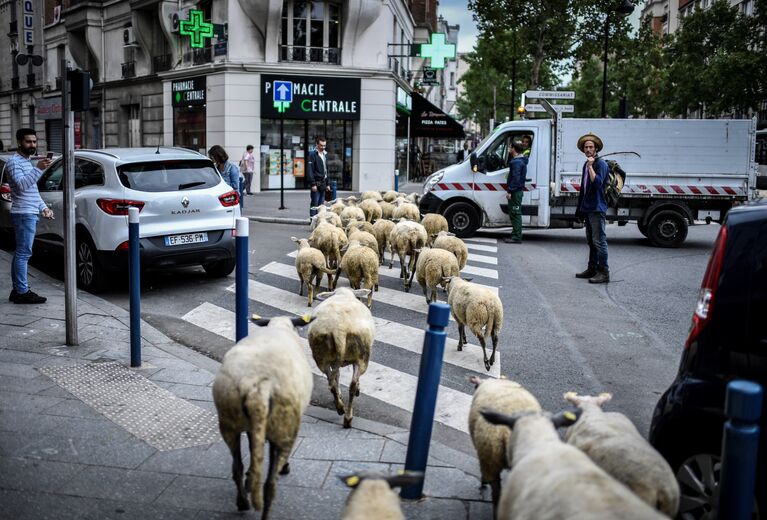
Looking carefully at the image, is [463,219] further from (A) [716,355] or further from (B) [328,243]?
(A) [716,355]

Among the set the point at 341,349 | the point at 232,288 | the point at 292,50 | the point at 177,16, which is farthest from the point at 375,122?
the point at 341,349

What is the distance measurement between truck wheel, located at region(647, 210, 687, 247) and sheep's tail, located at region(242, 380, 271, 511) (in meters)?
13.7

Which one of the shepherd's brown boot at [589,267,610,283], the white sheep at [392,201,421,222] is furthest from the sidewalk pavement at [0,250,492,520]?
the white sheep at [392,201,421,222]

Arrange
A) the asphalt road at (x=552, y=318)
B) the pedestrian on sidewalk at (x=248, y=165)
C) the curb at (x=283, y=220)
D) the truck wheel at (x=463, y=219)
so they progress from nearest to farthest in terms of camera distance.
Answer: the asphalt road at (x=552, y=318) → the truck wheel at (x=463, y=219) → the curb at (x=283, y=220) → the pedestrian on sidewalk at (x=248, y=165)

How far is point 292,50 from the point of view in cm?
2919

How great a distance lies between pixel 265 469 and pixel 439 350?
1429 mm

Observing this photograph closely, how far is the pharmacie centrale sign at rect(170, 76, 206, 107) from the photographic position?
30.1m

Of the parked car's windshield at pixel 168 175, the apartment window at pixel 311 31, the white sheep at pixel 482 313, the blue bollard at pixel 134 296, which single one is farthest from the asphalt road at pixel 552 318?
the apartment window at pixel 311 31

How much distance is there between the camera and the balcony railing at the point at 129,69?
35.0 meters

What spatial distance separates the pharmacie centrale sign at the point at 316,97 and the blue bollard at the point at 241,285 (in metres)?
23.6

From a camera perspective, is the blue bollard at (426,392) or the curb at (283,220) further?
the curb at (283,220)

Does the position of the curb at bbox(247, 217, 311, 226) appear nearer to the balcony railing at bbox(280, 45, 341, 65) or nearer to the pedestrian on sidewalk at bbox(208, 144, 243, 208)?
the pedestrian on sidewalk at bbox(208, 144, 243, 208)

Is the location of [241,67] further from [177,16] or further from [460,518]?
[460,518]

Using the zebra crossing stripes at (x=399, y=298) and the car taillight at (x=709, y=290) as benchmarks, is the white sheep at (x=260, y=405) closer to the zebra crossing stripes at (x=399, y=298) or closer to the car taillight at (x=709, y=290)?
the car taillight at (x=709, y=290)
